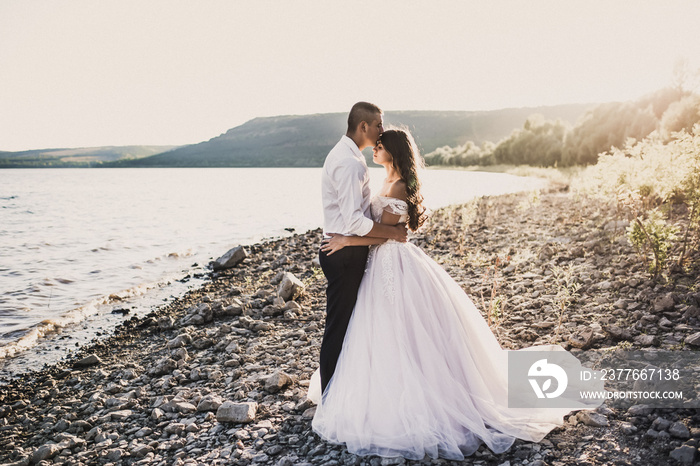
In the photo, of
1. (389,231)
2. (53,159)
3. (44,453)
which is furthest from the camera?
(53,159)

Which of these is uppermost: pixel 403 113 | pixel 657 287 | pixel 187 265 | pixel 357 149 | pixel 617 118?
pixel 403 113

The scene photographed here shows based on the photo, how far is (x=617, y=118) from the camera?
53.0 meters

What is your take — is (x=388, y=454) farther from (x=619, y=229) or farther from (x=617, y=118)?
(x=617, y=118)

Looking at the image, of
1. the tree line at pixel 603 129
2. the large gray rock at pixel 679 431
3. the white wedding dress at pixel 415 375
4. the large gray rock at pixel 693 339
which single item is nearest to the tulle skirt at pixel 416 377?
the white wedding dress at pixel 415 375

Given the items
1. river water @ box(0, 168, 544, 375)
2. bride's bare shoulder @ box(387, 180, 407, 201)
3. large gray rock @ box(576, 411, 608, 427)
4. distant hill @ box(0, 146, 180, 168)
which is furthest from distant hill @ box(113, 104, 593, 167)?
large gray rock @ box(576, 411, 608, 427)

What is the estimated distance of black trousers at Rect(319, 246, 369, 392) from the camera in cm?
470

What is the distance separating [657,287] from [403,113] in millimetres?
184242

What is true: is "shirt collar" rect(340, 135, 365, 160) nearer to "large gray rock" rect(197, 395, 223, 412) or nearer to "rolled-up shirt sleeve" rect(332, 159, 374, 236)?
"rolled-up shirt sleeve" rect(332, 159, 374, 236)

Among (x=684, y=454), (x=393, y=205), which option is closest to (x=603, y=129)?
(x=393, y=205)

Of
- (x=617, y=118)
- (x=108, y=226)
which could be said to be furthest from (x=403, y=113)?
(x=108, y=226)

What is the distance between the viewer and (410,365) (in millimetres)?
4410

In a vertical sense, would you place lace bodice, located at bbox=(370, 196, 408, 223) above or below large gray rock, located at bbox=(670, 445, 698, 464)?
above

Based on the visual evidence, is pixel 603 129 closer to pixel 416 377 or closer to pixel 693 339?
pixel 693 339

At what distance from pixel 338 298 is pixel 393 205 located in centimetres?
113
